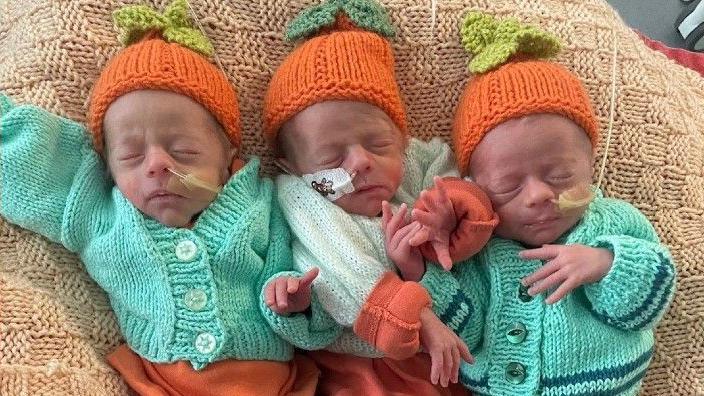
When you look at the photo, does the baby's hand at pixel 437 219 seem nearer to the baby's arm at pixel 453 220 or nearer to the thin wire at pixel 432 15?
the baby's arm at pixel 453 220

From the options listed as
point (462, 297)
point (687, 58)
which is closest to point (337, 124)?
point (462, 297)

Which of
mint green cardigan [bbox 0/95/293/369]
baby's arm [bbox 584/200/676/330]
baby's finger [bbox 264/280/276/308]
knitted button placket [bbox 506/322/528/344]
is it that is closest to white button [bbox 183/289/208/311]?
mint green cardigan [bbox 0/95/293/369]

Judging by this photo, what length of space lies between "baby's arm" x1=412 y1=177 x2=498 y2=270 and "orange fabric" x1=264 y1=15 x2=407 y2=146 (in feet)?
0.68

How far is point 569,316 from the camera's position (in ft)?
4.39

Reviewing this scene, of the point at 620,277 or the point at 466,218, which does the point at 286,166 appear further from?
Result: the point at 620,277

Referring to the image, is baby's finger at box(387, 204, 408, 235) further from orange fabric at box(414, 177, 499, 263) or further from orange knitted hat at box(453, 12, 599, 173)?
orange knitted hat at box(453, 12, 599, 173)

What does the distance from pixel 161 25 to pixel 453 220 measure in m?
0.66

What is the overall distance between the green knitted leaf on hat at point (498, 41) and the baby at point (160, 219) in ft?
1.74

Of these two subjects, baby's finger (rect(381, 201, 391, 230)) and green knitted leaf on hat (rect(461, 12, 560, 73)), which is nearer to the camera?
baby's finger (rect(381, 201, 391, 230))

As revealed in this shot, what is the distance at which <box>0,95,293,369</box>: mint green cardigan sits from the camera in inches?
51.2

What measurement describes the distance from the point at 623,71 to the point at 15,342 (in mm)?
1313

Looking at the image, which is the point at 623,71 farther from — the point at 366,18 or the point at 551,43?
the point at 366,18

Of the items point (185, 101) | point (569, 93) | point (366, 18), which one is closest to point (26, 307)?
point (185, 101)

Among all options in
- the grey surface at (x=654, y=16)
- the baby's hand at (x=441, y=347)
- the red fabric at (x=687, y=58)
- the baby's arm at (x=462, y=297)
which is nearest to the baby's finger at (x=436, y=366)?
the baby's hand at (x=441, y=347)
